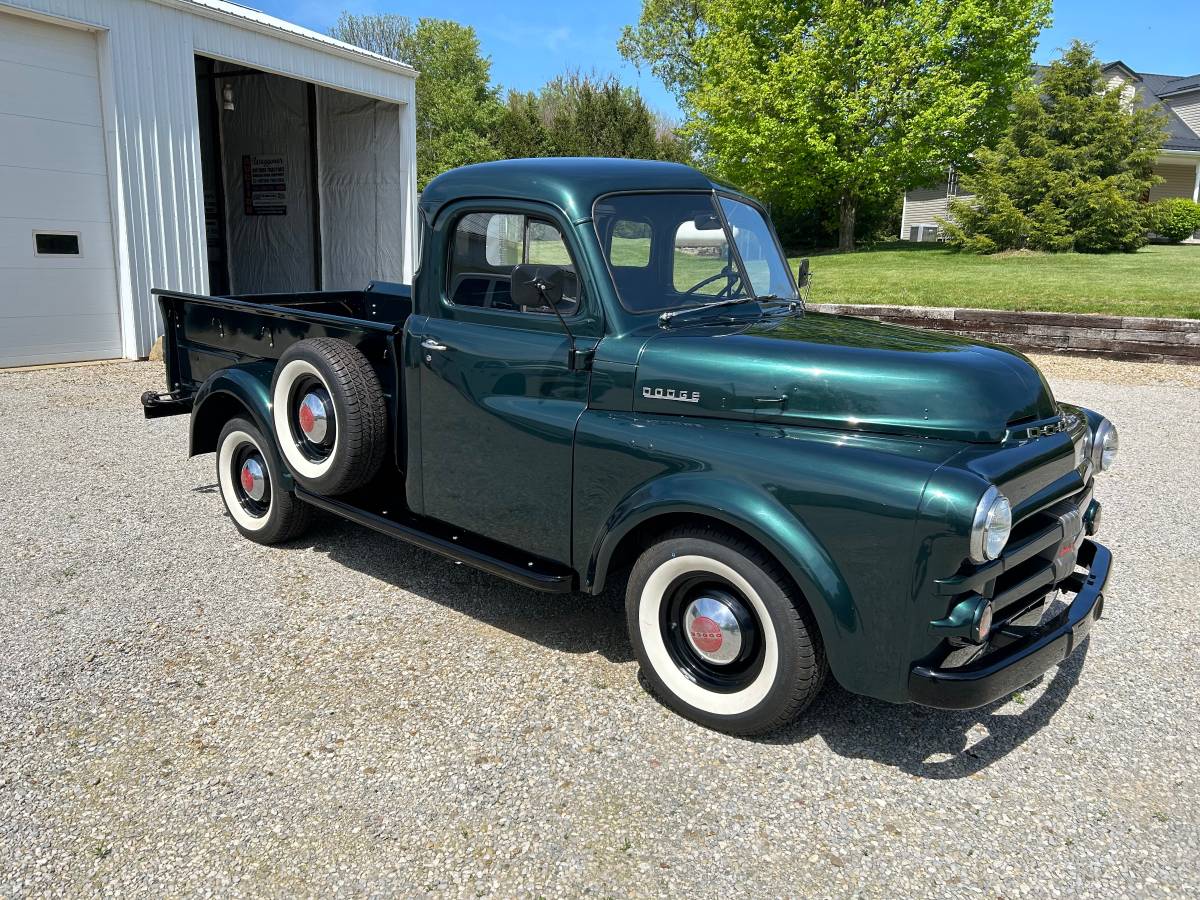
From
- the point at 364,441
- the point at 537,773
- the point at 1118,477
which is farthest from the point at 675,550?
the point at 1118,477

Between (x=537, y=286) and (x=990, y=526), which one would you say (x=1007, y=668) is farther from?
(x=537, y=286)

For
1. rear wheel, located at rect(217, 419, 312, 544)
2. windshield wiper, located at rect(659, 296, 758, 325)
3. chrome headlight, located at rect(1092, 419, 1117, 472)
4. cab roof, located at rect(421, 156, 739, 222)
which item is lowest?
rear wheel, located at rect(217, 419, 312, 544)

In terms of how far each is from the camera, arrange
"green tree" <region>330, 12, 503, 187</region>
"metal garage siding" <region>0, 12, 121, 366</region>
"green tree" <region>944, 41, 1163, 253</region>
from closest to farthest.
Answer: "metal garage siding" <region>0, 12, 121, 366</region>, "green tree" <region>944, 41, 1163, 253</region>, "green tree" <region>330, 12, 503, 187</region>

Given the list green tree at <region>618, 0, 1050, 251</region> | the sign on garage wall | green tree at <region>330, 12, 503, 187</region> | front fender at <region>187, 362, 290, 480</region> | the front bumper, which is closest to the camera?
the front bumper

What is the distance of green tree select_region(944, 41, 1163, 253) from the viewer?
877 inches

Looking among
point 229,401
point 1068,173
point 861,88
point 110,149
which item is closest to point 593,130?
point 861,88

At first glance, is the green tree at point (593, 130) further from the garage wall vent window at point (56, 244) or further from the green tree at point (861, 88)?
the garage wall vent window at point (56, 244)

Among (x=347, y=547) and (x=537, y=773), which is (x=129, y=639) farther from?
(x=537, y=773)

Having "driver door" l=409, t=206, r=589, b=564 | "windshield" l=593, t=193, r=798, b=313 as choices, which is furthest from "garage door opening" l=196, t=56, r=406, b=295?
"windshield" l=593, t=193, r=798, b=313

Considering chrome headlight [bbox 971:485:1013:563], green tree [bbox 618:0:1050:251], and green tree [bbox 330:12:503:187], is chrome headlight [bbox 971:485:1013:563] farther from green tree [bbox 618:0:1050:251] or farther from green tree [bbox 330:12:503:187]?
green tree [bbox 330:12:503:187]

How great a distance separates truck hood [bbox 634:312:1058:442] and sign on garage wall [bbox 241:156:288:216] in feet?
46.1

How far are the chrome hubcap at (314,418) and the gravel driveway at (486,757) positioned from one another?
794mm

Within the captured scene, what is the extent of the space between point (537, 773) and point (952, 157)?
87.4 feet

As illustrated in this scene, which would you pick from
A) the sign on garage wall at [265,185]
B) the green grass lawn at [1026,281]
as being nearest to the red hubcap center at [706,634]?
the green grass lawn at [1026,281]
